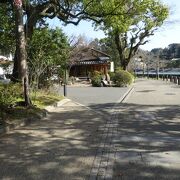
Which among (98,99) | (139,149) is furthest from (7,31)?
(139,149)

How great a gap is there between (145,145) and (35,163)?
2649mm

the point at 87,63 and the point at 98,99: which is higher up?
the point at 87,63

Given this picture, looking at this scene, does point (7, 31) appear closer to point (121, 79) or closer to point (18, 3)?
point (18, 3)

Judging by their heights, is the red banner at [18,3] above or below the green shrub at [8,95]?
above

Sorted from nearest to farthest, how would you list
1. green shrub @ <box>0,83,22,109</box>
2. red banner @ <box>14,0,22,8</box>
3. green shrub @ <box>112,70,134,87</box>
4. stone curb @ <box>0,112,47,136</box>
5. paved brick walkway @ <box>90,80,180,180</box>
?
paved brick walkway @ <box>90,80,180,180</box> < stone curb @ <box>0,112,47,136</box> < green shrub @ <box>0,83,22,109</box> < red banner @ <box>14,0,22,8</box> < green shrub @ <box>112,70,134,87</box>

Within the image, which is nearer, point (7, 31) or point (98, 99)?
point (98, 99)

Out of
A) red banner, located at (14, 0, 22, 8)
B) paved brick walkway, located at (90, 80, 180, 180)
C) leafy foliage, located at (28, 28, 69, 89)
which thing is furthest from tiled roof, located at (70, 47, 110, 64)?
paved brick walkway, located at (90, 80, 180, 180)

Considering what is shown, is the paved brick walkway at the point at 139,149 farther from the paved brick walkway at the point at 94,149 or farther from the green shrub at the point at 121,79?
the green shrub at the point at 121,79

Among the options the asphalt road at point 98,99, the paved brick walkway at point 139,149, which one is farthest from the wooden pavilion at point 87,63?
the paved brick walkway at point 139,149

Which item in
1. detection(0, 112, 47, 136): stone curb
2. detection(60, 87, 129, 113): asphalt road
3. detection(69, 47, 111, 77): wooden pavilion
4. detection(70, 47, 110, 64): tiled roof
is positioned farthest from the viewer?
detection(69, 47, 111, 77): wooden pavilion

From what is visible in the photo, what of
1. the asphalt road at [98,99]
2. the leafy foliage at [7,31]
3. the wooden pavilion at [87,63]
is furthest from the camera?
the wooden pavilion at [87,63]

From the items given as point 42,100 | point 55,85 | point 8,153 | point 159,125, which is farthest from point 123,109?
point 8,153

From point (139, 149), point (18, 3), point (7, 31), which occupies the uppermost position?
point (7, 31)

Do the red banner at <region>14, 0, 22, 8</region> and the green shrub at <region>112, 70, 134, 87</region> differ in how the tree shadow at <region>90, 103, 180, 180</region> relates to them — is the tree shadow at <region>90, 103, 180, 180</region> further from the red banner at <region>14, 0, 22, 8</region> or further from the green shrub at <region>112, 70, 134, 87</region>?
the green shrub at <region>112, 70, 134, 87</region>
